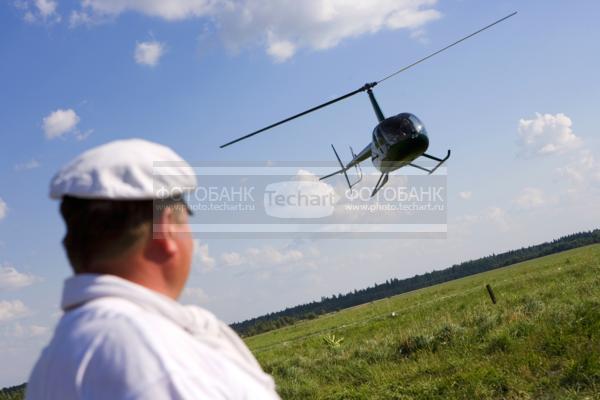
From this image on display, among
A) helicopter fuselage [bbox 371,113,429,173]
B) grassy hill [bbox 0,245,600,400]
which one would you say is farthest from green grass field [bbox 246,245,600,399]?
helicopter fuselage [bbox 371,113,429,173]

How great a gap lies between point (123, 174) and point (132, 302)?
1.13 feet

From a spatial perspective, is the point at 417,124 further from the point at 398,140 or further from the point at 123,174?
the point at 123,174

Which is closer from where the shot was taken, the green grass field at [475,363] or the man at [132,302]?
the man at [132,302]

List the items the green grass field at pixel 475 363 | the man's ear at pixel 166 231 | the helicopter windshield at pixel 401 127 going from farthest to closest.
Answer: the helicopter windshield at pixel 401 127
the green grass field at pixel 475 363
the man's ear at pixel 166 231

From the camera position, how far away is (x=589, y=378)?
29.6ft

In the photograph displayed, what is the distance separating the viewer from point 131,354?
1.38 meters

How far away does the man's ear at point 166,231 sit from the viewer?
66.2 inches

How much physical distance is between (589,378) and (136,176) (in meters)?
9.32

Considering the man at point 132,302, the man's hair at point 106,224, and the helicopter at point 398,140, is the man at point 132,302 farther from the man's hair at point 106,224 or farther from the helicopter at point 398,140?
the helicopter at point 398,140

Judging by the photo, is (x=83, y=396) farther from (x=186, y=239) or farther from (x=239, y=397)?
(x=186, y=239)

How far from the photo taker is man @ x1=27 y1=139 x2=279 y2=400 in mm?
1385

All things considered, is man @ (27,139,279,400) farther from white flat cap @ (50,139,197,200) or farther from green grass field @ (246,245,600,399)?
green grass field @ (246,245,600,399)

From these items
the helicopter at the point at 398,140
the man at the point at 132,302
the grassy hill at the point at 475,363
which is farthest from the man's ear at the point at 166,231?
the helicopter at the point at 398,140

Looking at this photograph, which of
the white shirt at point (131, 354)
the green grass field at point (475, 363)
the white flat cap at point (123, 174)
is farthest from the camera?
the green grass field at point (475, 363)
